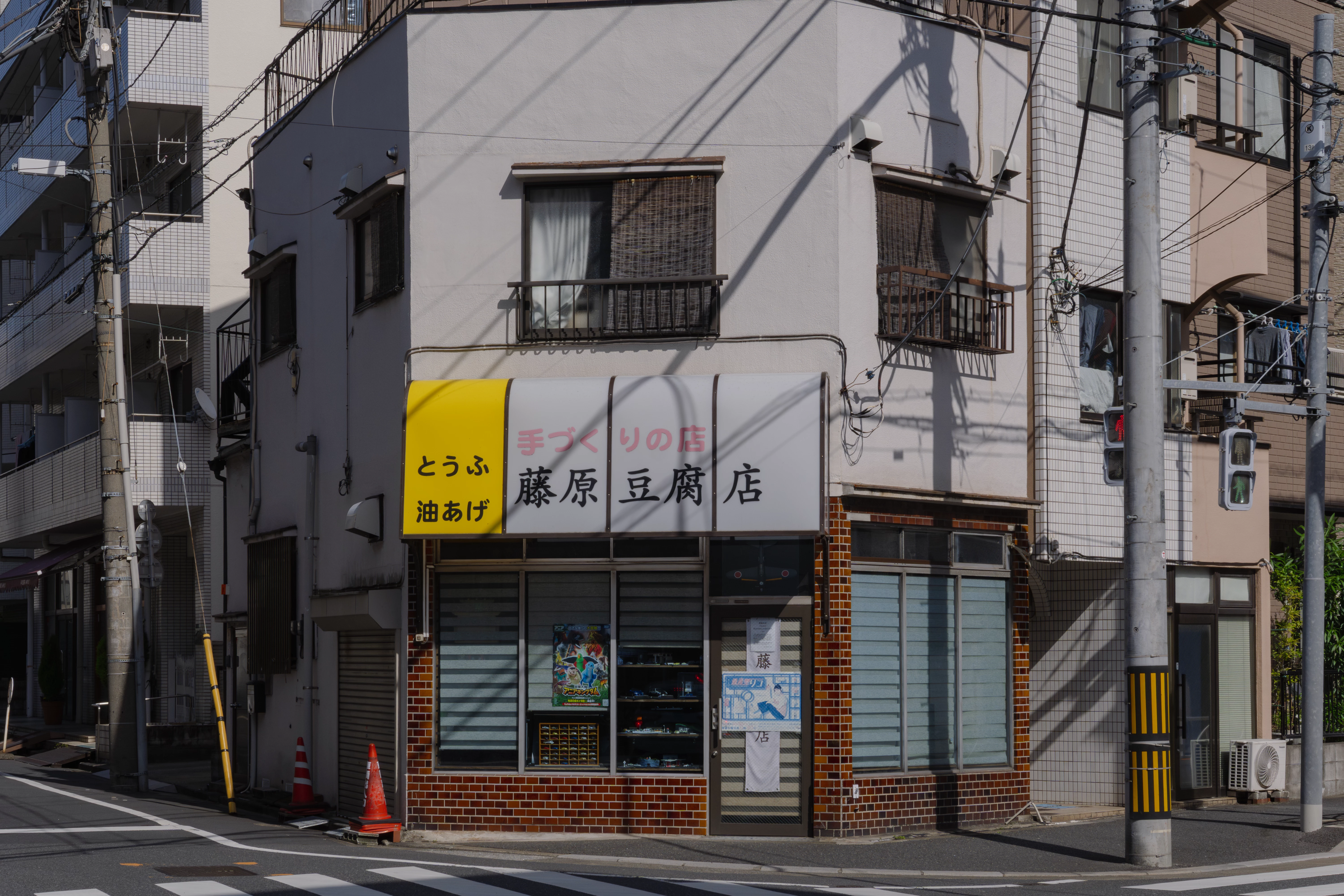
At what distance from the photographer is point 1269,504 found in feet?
68.1

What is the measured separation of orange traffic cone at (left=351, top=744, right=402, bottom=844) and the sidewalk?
320mm

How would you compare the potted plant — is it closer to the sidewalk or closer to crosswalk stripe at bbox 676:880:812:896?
the sidewalk

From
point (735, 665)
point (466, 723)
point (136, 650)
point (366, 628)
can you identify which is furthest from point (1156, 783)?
point (136, 650)

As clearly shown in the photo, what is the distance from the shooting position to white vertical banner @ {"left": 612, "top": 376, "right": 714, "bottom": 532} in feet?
47.5

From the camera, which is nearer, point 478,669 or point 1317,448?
point 478,669

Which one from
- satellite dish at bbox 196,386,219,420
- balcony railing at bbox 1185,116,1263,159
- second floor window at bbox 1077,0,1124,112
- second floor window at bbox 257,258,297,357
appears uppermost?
second floor window at bbox 1077,0,1124,112

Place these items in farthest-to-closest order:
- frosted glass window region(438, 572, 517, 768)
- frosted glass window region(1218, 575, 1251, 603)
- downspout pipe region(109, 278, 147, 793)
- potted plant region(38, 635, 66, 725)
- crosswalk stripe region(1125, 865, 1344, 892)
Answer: potted plant region(38, 635, 66, 725) < downspout pipe region(109, 278, 147, 793) < frosted glass window region(1218, 575, 1251, 603) < frosted glass window region(438, 572, 517, 768) < crosswalk stripe region(1125, 865, 1344, 892)

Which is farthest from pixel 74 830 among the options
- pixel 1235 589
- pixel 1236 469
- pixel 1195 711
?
pixel 1235 589

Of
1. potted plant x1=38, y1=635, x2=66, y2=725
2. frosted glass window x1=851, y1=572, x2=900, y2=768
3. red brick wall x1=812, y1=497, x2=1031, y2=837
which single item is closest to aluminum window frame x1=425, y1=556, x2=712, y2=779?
red brick wall x1=812, y1=497, x2=1031, y2=837

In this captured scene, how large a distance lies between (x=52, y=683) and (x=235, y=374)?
13179mm

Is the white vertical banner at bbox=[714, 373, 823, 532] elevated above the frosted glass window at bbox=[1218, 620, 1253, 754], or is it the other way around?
the white vertical banner at bbox=[714, 373, 823, 532]

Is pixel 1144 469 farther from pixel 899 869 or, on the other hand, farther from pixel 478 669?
pixel 478 669

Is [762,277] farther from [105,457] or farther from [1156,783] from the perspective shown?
[105,457]

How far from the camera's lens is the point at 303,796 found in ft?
57.0
